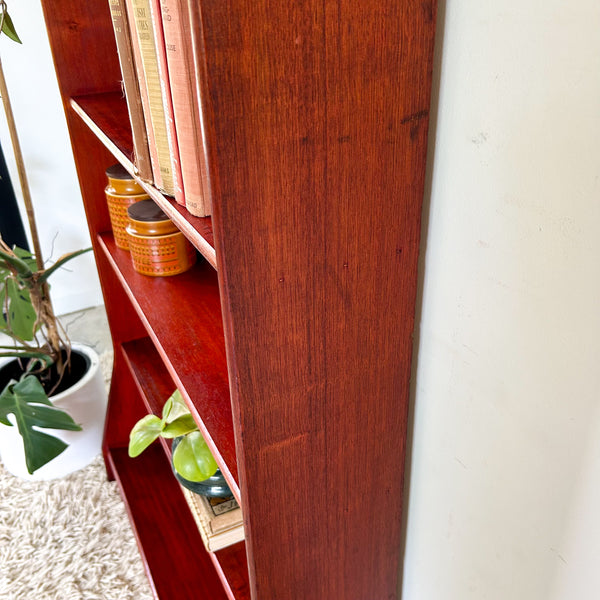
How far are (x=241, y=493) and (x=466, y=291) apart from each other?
0.99 ft

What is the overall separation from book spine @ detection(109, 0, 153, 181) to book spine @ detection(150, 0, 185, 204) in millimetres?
92

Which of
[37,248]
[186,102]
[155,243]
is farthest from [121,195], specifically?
[186,102]

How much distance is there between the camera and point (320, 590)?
0.74 metres

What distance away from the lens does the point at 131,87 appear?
68 centimetres

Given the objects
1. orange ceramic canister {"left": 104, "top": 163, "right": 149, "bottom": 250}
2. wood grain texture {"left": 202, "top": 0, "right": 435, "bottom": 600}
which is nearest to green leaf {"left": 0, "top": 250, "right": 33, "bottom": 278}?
orange ceramic canister {"left": 104, "top": 163, "right": 149, "bottom": 250}

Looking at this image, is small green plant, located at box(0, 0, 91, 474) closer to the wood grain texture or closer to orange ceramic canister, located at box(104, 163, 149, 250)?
orange ceramic canister, located at box(104, 163, 149, 250)

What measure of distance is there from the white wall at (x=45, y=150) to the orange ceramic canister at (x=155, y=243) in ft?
3.14

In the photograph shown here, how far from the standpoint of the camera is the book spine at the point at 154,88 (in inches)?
22.4

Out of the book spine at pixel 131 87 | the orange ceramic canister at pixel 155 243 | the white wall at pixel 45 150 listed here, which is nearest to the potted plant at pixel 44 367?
the orange ceramic canister at pixel 155 243

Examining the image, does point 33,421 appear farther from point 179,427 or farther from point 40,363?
point 40,363

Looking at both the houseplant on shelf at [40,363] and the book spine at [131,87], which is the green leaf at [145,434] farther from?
the book spine at [131,87]

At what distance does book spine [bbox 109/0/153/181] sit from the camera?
0.64m

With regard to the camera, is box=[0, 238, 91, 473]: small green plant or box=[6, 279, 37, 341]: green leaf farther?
box=[6, 279, 37, 341]: green leaf

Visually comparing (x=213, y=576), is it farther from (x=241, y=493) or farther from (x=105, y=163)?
(x=105, y=163)
